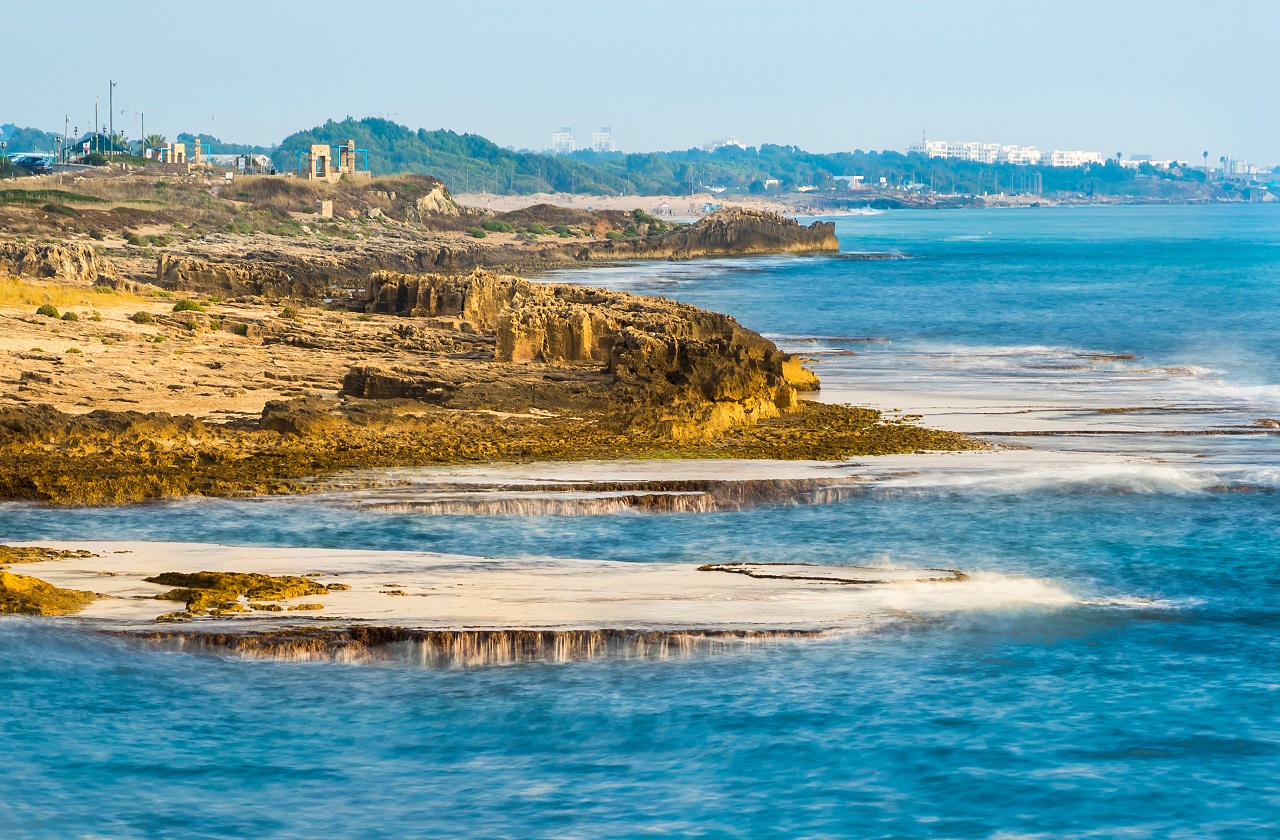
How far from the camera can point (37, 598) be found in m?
12.4

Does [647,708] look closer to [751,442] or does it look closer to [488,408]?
[751,442]

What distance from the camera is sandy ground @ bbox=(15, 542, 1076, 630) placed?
12.1 meters

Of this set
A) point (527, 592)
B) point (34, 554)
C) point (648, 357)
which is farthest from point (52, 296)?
point (527, 592)

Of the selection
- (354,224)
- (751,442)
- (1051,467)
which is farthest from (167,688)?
(354,224)

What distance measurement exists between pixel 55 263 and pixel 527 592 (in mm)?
30687

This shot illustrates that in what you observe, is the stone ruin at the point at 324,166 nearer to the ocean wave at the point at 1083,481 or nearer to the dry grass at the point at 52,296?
the dry grass at the point at 52,296

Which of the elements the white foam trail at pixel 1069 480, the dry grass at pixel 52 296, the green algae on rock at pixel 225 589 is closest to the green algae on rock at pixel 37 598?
the green algae on rock at pixel 225 589

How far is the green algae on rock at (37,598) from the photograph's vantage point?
1221 cm

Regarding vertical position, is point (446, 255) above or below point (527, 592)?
above

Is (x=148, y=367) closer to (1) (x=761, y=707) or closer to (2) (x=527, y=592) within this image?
(2) (x=527, y=592)

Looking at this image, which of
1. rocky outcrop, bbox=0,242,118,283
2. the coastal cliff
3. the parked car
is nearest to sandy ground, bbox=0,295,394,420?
rocky outcrop, bbox=0,242,118,283

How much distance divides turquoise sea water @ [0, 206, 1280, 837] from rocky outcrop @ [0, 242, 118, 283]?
25.1m

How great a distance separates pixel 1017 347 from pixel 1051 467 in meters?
21.9

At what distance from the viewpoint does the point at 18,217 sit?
6234 centimetres
